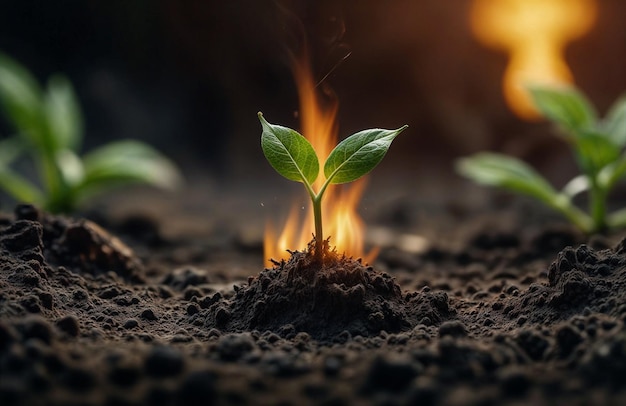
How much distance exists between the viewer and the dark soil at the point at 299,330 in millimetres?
2102

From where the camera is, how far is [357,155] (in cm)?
296

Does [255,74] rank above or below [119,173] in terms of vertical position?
above

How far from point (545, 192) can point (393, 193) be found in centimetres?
390

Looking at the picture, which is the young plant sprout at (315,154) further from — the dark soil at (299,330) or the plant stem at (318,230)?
the dark soil at (299,330)

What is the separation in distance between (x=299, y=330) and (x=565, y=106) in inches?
118

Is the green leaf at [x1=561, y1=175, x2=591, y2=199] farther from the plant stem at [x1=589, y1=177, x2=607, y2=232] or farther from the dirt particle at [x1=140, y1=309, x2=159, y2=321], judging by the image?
the dirt particle at [x1=140, y1=309, x2=159, y2=321]

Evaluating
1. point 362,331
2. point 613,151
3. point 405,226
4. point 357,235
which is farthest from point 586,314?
point 405,226

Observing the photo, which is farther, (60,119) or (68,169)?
(60,119)

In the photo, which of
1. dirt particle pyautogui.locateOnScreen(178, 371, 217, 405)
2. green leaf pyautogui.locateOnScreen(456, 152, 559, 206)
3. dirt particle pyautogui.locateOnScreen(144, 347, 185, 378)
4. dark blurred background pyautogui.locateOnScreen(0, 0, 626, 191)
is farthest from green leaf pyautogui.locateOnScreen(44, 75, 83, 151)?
dirt particle pyautogui.locateOnScreen(178, 371, 217, 405)

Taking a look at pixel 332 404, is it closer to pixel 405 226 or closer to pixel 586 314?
pixel 586 314

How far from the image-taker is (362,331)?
9.14 feet

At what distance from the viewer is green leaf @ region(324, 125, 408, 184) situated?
116 inches

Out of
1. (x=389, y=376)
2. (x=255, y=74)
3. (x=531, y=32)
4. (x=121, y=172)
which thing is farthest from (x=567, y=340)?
(x=255, y=74)

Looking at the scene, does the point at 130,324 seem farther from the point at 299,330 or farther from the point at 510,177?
the point at 510,177
